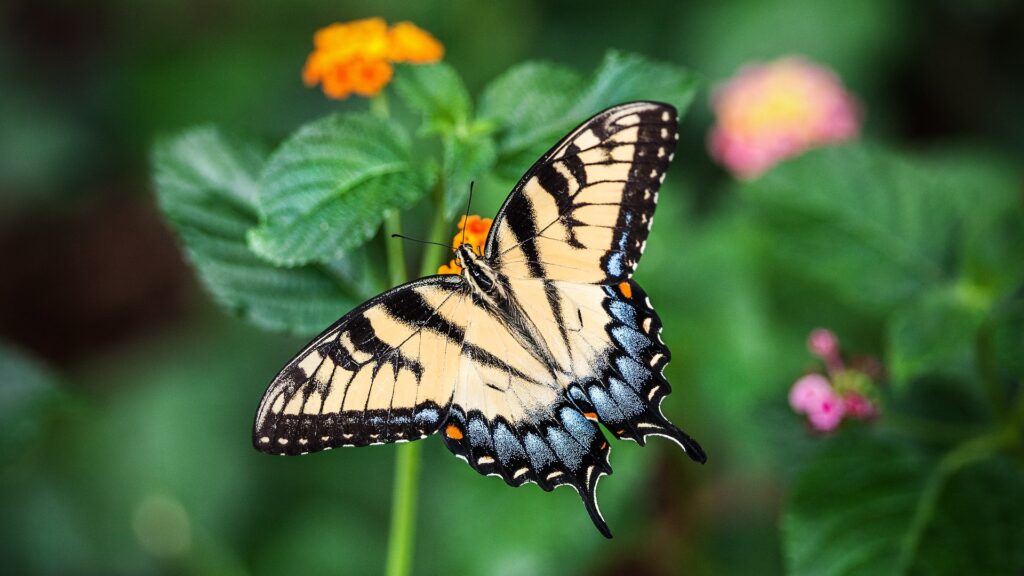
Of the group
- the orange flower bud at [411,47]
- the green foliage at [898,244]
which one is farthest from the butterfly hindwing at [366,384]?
the green foliage at [898,244]

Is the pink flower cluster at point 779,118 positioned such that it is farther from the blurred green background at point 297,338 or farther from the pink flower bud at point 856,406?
the pink flower bud at point 856,406

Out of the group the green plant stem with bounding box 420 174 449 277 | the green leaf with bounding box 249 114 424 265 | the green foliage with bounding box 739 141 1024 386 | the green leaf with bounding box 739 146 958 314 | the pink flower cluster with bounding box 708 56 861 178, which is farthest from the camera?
the pink flower cluster with bounding box 708 56 861 178

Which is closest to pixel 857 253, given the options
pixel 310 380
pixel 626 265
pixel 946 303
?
pixel 946 303

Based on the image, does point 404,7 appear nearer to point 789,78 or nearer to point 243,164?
point 789,78

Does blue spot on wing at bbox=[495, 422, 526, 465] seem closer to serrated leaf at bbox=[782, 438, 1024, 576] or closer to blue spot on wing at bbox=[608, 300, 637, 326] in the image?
blue spot on wing at bbox=[608, 300, 637, 326]

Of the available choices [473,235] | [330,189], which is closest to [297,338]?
[473,235]

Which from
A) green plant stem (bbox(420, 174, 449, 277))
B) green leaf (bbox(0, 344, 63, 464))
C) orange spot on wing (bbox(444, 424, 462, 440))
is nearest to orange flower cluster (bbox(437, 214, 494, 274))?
green plant stem (bbox(420, 174, 449, 277))

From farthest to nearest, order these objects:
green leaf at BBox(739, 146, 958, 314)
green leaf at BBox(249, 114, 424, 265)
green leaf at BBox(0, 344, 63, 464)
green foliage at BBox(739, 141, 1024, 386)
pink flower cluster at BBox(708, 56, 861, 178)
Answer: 1. pink flower cluster at BBox(708, 56, 861, 178)
2. green leaf at BBox(0, 344, 63, 464)
3. green leaf at BBox(739, 146, 958, 314)
4. green foliage at BBox(739, 141, 1024, 386)
5. green leaf at BBox(249, 114, 424, 265)
